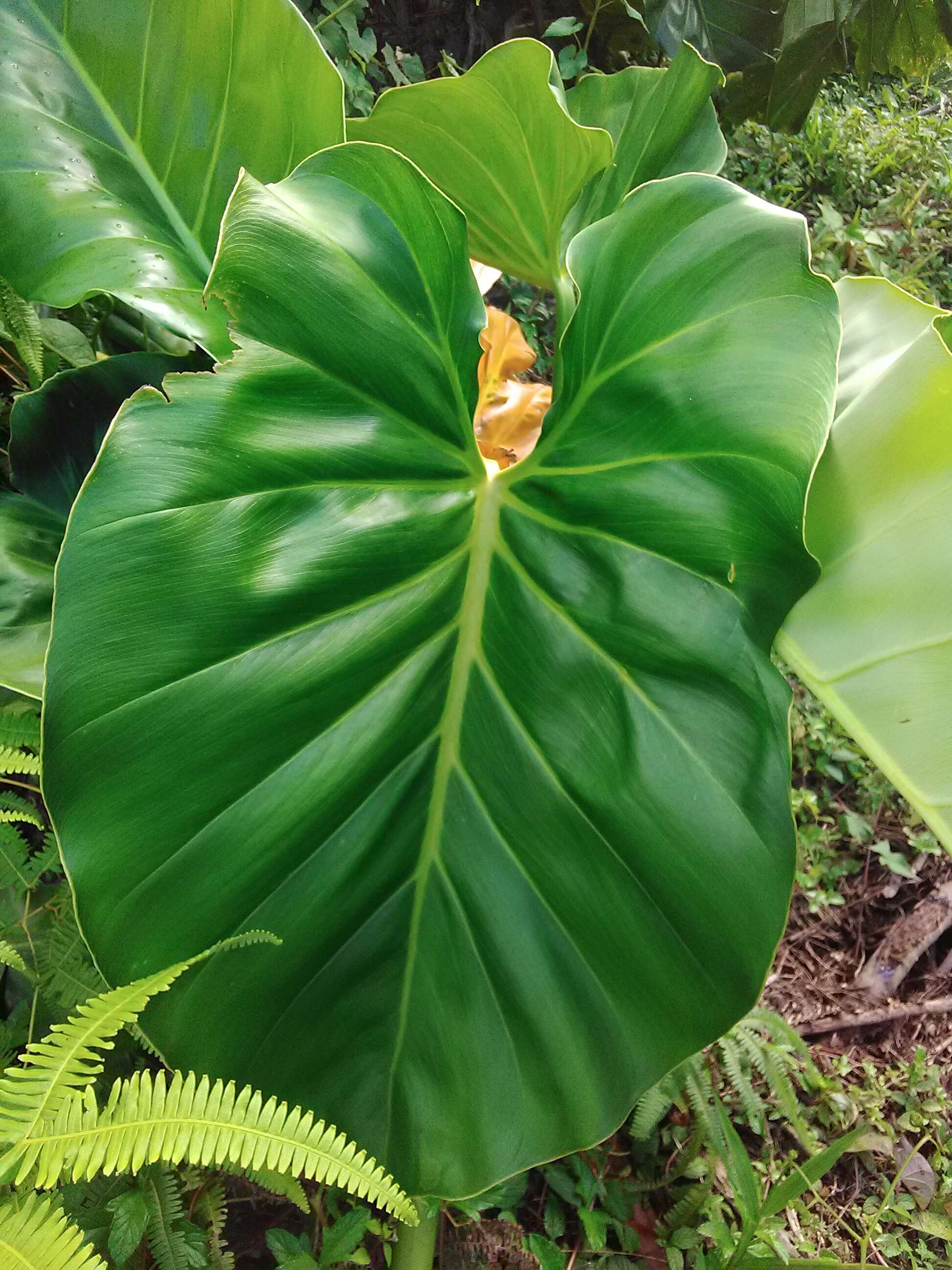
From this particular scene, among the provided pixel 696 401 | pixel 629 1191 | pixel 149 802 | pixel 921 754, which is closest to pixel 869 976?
pixel 629 1191

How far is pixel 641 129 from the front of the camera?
1.14 m

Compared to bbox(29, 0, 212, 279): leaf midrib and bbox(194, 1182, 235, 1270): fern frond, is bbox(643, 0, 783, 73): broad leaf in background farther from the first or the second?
bbox(194, 1182, 235, 1270): fern frond

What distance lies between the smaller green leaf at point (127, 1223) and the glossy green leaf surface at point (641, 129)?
1306mm

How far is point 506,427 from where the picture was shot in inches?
53.8

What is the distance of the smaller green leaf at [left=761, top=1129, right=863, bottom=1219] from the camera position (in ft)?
3.28

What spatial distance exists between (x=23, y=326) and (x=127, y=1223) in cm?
93

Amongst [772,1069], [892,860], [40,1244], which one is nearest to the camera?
[40,1244]

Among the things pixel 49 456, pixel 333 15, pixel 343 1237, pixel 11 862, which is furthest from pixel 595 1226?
pixel 333 15

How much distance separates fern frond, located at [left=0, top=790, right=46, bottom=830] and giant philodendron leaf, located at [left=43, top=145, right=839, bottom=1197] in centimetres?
19

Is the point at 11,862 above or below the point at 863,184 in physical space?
below

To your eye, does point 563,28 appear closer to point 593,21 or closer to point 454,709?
point 593,21

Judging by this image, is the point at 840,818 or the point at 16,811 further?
the point at 840,818

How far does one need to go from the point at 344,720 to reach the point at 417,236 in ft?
1.41

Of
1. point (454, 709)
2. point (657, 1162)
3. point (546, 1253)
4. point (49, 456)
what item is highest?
point (49, 456)
